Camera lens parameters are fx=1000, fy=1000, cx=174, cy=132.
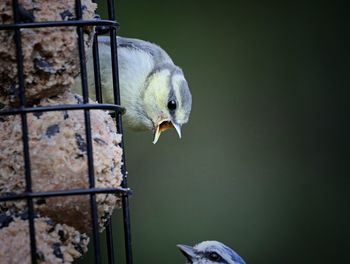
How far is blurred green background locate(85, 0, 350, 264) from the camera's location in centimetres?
769

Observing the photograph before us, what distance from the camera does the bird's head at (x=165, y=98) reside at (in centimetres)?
547

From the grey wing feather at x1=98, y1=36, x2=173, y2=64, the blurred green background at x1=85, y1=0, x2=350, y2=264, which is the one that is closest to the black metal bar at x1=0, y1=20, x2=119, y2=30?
the grey wing feather at x1=98, y1=36, x2=173, y2=64

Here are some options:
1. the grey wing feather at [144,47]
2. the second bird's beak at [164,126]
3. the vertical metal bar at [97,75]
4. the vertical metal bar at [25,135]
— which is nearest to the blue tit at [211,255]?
the second bird's beak at [164,126]

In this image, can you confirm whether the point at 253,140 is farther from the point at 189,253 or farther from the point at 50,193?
the point at 50,193

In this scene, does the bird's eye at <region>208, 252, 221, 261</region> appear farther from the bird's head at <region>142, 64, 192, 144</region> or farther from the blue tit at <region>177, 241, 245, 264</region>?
the bird's head at <region>142, 64, 192, 144</region>

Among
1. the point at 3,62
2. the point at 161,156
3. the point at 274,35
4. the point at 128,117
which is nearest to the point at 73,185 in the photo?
the point at 3,62

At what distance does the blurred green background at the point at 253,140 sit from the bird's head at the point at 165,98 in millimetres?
2010

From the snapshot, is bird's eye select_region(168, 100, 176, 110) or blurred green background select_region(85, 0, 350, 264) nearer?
bird's eye select_region(168, 100, 176, 110)

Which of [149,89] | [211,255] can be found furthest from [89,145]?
[149,89]

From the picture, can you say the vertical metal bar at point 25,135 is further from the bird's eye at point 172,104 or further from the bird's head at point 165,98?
the bird's eye at point 172,104

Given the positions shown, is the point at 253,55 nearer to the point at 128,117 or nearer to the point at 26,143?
the point at 128,117

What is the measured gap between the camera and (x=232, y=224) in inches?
307

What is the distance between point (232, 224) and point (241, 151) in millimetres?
573

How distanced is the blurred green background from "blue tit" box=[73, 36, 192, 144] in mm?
2020
